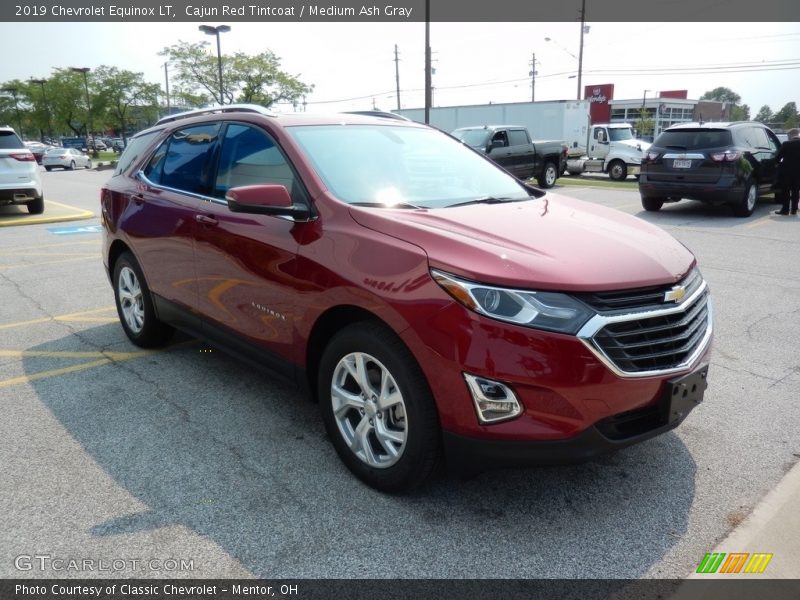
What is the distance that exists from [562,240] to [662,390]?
0.79m

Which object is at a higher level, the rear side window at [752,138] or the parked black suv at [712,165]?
the rear side window at [752,138]

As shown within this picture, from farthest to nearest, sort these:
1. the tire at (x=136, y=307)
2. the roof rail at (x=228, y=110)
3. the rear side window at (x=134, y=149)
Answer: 1. the rear side window at (x=134, y=149)
2. the tire at (x=136, y=307)
3. the roof rail at (x=228, y=110)

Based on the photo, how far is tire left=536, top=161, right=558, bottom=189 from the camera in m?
20.4

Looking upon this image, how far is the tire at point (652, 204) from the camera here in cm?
1301

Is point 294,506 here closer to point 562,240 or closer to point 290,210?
point 290,210

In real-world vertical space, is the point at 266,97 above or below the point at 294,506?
above

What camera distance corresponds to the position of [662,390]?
265cm

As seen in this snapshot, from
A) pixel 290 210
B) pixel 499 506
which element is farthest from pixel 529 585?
pixel 290 210

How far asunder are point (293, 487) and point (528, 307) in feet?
4.85

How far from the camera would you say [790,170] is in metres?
12.2

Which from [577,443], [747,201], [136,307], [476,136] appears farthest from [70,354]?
[476,136]

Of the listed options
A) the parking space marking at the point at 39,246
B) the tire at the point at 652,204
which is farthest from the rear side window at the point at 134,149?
the tire at the point at 652,204

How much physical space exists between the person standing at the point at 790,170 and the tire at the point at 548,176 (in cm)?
842

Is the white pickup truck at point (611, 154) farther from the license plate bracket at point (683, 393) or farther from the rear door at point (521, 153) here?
the license plate bracket at point (683, 393)
